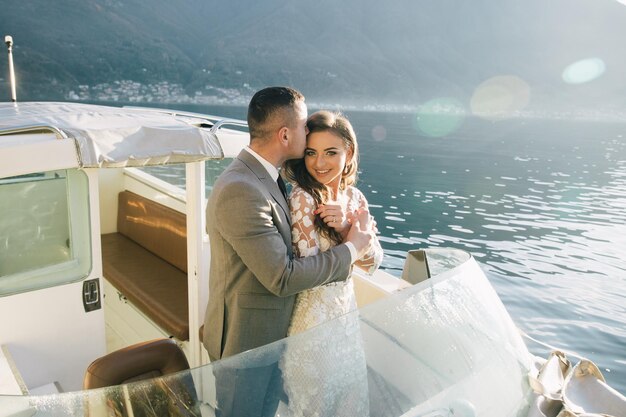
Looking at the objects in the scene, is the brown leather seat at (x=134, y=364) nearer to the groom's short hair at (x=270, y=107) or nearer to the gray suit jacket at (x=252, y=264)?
the gray suit jacket at (x=252, y=264)

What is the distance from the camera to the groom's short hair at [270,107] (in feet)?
6.80

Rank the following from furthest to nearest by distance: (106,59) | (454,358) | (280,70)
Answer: (280,70)
(106,59)
(454,358)

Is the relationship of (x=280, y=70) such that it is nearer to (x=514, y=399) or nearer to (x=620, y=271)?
(x=620, y=271)

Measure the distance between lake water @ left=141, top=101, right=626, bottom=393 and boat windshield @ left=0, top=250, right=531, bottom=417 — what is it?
24.0 feet

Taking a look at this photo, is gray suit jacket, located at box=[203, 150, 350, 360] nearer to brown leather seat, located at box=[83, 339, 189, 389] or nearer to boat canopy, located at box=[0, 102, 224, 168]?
brown leather seat, located at box=[83, 339, 189, 389]

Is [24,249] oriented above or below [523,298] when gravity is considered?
above

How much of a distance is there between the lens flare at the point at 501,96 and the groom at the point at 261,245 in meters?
135

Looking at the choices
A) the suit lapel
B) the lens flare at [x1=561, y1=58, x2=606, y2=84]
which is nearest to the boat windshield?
the suit lapel

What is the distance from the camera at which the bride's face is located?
224cm

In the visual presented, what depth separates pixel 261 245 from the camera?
189 cm

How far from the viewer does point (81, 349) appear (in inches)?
138

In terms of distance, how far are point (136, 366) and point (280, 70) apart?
5123 inches

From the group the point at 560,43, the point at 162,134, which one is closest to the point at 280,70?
the point at 560,43

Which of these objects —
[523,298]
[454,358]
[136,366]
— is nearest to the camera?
[454,358]
